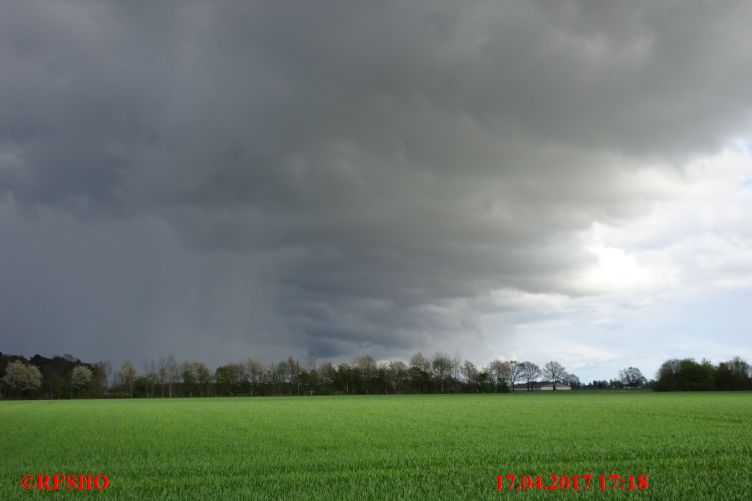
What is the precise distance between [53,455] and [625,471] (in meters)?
24.3

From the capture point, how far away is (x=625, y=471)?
16.7 meters

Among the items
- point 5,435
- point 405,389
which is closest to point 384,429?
point 5,435

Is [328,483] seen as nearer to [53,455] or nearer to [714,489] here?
[714,489]

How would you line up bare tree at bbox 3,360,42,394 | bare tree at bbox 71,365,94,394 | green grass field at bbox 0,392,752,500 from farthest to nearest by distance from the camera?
bare tree at bbox 71,365,94,394 → bare tree at bbox 3,360,42,394 → green grass field at bbox 0,392,752,500
